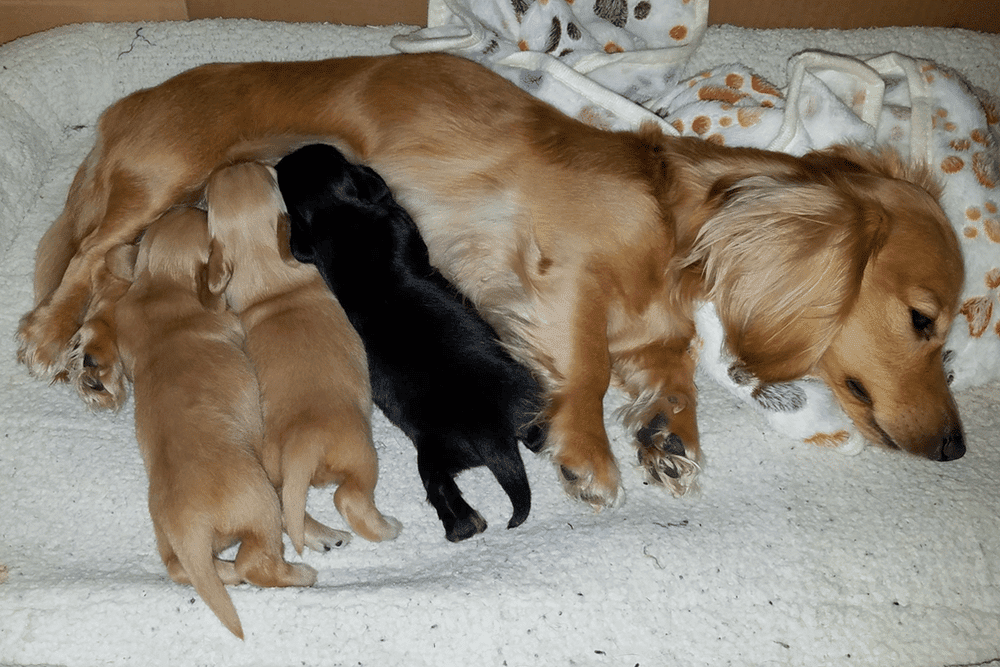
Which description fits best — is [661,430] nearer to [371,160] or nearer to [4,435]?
[371,160]

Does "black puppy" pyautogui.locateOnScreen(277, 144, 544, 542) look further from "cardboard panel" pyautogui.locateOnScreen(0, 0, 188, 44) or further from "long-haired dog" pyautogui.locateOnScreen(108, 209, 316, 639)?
"cardboard panel" pyautogui.locateOnScreen(0, 0, 188, 44)

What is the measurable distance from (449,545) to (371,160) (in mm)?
978

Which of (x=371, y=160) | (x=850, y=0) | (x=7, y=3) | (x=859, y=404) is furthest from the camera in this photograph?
(x=850, y=0)

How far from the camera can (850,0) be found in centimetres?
263

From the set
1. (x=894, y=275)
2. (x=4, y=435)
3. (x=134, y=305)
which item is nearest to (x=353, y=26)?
(x=134, y=305)

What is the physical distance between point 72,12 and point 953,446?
2776 mm

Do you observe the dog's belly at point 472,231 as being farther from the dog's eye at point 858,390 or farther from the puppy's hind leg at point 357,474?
the dog's eye at point 858,390

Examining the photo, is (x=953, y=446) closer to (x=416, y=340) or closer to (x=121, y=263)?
(x=416, y=340)

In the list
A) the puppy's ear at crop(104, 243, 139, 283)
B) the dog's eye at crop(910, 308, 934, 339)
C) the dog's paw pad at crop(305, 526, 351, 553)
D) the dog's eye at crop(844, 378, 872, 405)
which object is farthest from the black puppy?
the dog's eye at crop(910, 308, 934, 339)

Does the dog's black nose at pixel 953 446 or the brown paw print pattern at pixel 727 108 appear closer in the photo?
the dog's black nose at pixel 953 446

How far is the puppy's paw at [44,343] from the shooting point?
1.85 m

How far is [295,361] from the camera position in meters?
1.60

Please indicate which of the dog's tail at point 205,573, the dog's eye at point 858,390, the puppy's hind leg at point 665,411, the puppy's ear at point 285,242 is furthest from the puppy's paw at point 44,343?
the dog's eye at point 858,390

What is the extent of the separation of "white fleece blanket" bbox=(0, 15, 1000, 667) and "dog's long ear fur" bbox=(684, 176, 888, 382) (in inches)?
11.0
